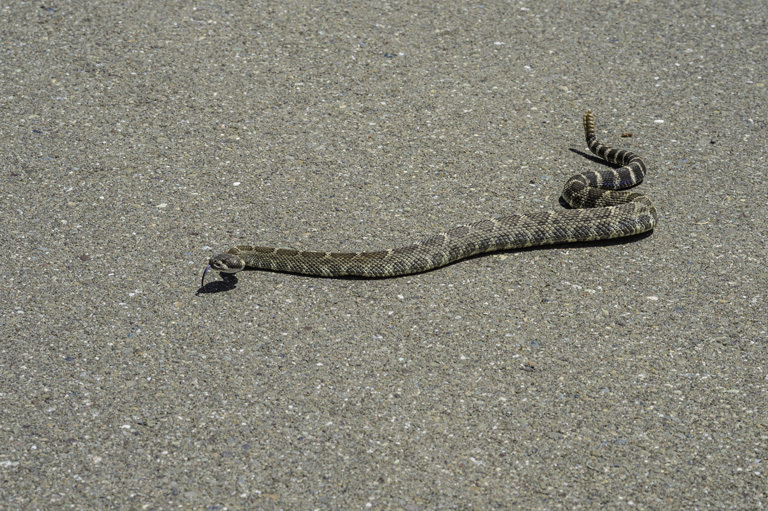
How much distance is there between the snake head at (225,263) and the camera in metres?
7.90

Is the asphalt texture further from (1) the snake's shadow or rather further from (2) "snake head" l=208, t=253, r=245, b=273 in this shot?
(2) "snake head" l=208, t=253, r=245, b=273

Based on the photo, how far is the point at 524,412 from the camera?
6.54 metres

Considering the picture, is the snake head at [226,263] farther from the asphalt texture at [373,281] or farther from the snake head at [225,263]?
the asphalt texture at [373,281]

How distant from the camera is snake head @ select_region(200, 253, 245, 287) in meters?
7.90

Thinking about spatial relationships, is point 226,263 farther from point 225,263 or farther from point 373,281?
point 373,281

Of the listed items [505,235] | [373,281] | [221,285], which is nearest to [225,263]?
[221,285]

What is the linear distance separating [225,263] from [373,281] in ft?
4.75

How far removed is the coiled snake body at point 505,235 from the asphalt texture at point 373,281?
0.56ft

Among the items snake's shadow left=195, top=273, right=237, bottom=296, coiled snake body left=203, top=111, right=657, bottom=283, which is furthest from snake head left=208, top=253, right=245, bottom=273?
snake's shadow left=195, top=273, right=237, bottom=296

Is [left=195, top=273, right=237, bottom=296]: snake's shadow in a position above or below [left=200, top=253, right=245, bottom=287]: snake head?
below

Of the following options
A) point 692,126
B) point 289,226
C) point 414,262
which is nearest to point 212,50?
point 289,226

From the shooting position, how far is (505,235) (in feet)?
28.3

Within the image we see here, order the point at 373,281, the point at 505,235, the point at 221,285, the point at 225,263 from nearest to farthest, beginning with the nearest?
the point at 225,263
the point at 221,285
the point at 373,281
the point at 505,235

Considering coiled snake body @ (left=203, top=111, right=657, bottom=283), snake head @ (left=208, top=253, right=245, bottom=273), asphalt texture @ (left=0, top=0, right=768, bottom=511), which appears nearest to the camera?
asphalt texture @ (left=0, top=0, right=768, bottom=511)
